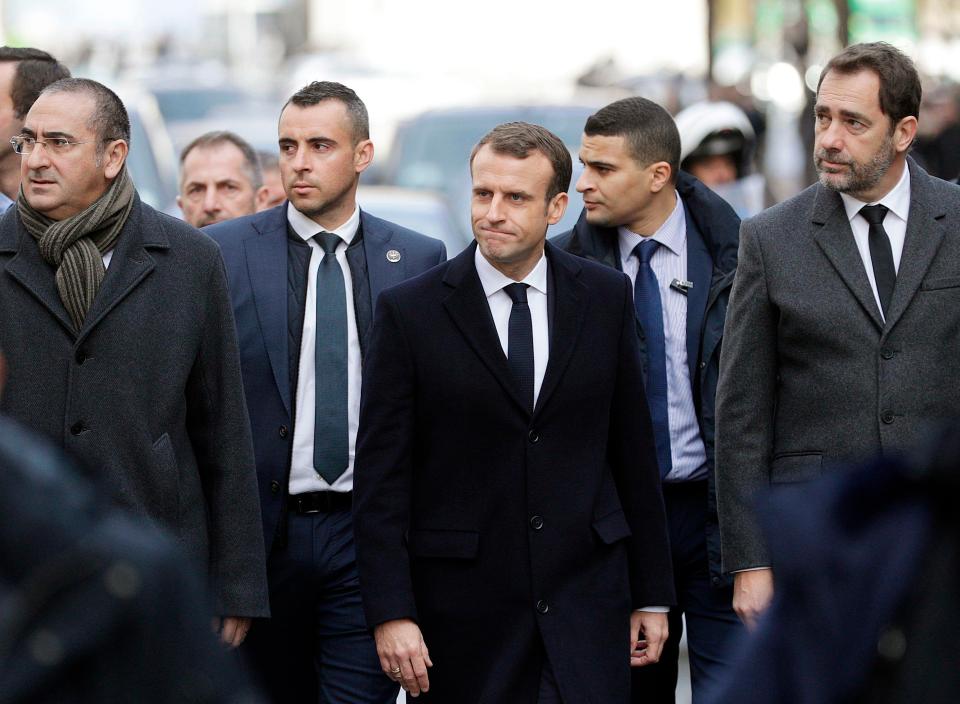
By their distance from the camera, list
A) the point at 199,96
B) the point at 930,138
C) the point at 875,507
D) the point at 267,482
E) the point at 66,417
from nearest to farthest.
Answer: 1. the point at 875,507
2. the point at 66,417
3. the point at 267,482
4. the point at 930,138
5. the point at 199,96

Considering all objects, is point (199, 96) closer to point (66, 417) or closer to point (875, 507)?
point (66, 417)

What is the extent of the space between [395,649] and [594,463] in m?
0.76

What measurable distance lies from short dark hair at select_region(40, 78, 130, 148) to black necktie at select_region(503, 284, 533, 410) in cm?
117

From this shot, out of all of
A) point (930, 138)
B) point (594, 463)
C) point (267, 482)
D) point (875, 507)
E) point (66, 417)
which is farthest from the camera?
point (930, 138)

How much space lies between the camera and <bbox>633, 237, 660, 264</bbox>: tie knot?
596 centimetres

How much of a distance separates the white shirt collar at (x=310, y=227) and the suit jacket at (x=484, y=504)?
0.81 m

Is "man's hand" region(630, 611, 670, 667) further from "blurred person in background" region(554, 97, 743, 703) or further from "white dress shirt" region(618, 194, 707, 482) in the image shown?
"white dress shirt" region(618, 194, 707, 482)

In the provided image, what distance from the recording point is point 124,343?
4.74 m

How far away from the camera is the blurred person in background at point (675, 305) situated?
5730 mm

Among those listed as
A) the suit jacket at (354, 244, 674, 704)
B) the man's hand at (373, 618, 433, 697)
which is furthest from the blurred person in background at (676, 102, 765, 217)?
the man's hand at (373, 618, 433, 697)

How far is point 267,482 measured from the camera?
5.48 meters

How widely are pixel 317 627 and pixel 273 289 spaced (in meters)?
1.06

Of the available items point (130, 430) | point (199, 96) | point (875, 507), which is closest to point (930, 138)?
point (199, 96)

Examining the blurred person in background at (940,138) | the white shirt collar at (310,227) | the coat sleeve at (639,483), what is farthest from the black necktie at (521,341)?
the blurred person in background at (940,138)
